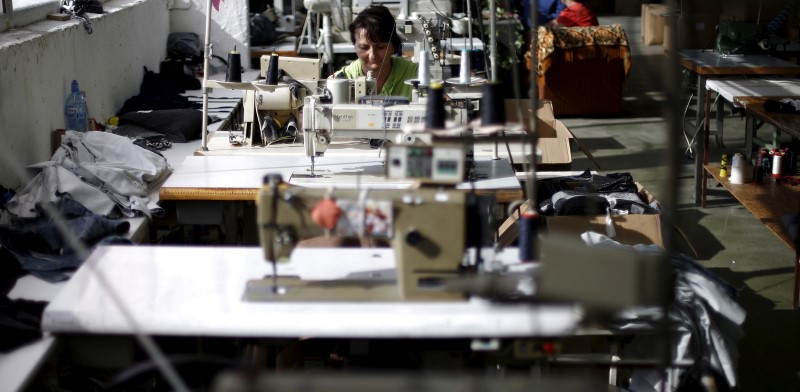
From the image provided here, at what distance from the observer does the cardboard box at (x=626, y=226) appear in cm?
338

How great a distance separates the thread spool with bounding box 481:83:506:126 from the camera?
6.78 feet

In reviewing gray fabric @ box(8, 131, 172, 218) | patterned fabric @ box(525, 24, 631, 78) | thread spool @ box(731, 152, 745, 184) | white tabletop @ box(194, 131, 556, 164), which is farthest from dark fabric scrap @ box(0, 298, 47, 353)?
patterned fabric @ box(525, 24, 631, 78)

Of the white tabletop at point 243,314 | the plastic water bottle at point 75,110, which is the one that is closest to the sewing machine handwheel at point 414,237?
the white tabletop at point 243,314

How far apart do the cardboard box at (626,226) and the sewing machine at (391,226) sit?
1.38 meters

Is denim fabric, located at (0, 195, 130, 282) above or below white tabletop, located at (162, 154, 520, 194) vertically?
below

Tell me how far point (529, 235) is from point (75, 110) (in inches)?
92.9

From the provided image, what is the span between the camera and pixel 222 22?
21.7 feet

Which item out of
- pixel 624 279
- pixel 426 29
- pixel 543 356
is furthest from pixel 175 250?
pixel 426 29

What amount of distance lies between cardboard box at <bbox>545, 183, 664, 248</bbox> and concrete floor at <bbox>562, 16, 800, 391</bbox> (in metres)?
0.19

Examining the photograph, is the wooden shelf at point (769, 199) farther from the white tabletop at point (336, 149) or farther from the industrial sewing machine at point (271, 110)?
the industrial sewing machine at point (271, 110)

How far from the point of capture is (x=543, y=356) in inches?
77.1

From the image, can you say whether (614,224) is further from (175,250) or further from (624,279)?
(624,279)

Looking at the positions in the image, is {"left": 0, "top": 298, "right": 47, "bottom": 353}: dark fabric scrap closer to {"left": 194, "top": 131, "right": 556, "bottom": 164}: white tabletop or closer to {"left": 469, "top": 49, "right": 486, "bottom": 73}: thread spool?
{"left": 194, "top": 131, "right": 556, "bottom": 164}: white tabletop

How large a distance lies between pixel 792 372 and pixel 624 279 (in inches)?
89.5
